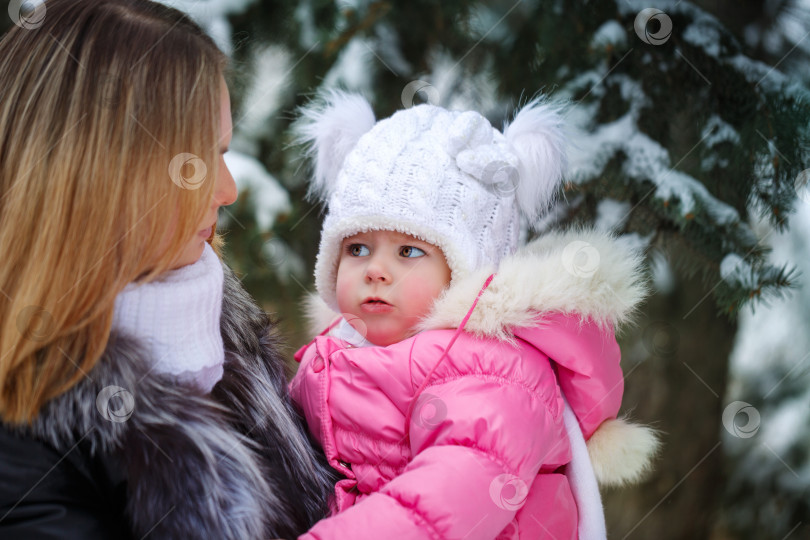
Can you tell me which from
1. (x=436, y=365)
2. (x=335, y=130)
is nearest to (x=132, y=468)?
(x=436, y=365)

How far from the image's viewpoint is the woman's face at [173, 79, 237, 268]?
4.81 feet

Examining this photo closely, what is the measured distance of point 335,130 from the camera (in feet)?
7.37

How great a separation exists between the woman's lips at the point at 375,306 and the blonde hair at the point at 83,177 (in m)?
0.63

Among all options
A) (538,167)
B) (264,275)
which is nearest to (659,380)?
(538,167)

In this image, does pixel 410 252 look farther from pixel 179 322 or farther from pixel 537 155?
pixel 179 322

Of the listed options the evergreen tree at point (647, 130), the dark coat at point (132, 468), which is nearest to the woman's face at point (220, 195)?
the dark coat at point (132, 468)

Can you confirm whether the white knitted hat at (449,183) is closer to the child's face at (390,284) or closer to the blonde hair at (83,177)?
the child's face at (390,284)

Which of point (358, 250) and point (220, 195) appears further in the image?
point (358, 250)

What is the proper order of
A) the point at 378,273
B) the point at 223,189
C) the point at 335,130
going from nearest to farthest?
the point at 223,189
the point at 378,273
the point at 335,130

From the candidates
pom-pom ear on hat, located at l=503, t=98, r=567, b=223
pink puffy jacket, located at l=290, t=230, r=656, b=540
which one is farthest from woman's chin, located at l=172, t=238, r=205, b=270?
pom-pom ear on hat, located at l=503, t=98, r=567, b=223

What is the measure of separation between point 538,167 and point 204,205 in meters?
1.04

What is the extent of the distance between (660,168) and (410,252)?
97 cm

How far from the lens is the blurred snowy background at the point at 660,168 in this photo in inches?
89.0

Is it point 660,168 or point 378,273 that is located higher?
point 660,168
